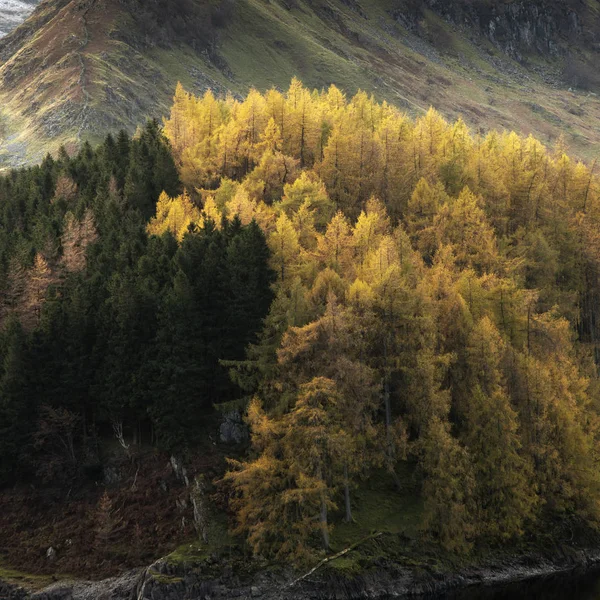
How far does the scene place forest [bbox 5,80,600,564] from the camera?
46.6m

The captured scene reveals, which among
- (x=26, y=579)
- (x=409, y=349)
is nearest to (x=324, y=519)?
(x=409, y=349)

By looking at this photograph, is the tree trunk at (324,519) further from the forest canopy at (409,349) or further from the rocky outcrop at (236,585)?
the rocky outcrop at (236,585)

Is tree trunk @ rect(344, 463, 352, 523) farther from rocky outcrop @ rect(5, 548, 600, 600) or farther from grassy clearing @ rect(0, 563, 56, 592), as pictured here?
grassy clearing @ rect(0, 563, 56, 592)

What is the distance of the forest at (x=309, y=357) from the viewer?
46.6 meters

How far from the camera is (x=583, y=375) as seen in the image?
65.2m

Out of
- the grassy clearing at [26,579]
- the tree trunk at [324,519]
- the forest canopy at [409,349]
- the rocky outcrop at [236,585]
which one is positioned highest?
the forest canopy at [409,349]

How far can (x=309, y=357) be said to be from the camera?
4731 centimetres

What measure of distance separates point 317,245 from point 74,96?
12246 cm

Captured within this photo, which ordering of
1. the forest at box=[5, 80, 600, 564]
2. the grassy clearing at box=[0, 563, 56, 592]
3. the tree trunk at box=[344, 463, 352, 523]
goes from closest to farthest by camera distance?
the grassy clearing at box=[0, 563, 56, 592] < the tree trunk at box=[344, 463, 352, 523] < the forest at box=[5, 80, 600, 564]

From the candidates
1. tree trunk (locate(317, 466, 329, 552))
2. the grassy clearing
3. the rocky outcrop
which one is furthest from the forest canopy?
the grassy clearing

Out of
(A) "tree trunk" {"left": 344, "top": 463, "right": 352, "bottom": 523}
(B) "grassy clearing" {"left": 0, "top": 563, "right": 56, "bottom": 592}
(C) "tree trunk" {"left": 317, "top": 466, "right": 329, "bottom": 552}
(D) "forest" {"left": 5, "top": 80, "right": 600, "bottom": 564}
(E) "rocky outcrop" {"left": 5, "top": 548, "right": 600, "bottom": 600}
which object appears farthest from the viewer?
(D) "forest" {"left": 5, "top": 80, "right": 600, "bottom": 564}

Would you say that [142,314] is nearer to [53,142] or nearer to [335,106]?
[335,106]

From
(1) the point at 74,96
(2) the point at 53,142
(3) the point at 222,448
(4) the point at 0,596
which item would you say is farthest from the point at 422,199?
(1) the point at 74,96

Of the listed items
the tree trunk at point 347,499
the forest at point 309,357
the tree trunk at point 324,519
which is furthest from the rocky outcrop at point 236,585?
the tree trunk at point 347,499
